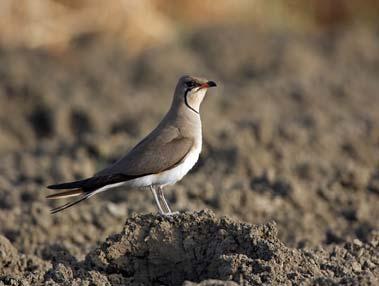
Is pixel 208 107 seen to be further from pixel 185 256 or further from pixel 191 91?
A: pixel 185 256

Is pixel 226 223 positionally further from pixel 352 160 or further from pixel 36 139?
pixel 36 139

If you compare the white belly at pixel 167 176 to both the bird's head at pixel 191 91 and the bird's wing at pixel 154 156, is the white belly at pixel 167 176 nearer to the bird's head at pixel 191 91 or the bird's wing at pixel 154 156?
the bird's wing at pixel 154 156

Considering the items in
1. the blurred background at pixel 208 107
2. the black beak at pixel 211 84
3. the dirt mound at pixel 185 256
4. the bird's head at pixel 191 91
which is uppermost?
the black beak at pixel 211 84

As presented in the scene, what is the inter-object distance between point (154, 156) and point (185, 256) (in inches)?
40.9

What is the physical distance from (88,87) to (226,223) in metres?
10.5

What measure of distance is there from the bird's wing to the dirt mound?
1.95 ft

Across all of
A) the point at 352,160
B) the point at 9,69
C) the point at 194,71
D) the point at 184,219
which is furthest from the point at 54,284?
the point at 194,71

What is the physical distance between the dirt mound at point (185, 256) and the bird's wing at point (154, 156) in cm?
59

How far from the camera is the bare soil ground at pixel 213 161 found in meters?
5.81

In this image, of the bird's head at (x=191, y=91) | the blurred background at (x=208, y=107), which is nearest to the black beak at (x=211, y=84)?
the bird's head at (x=191, y=91)

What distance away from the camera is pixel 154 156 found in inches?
262

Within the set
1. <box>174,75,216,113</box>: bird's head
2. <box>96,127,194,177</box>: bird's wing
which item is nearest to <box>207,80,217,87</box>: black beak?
<box>174,75,216,113</box>: bird's head

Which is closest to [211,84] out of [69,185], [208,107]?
[69,185]

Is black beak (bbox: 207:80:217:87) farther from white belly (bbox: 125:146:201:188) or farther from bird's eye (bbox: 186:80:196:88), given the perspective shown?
white belly (bbox: 125:146:201:188)
